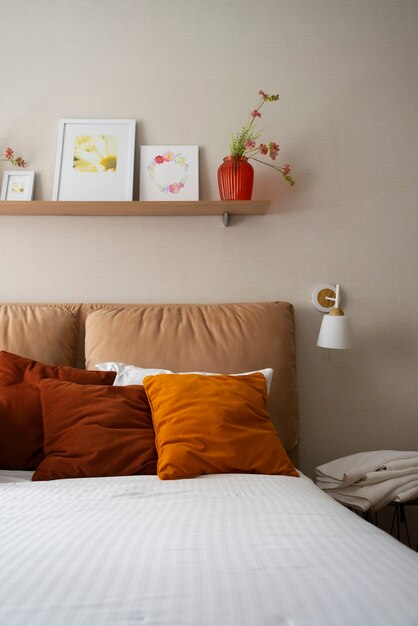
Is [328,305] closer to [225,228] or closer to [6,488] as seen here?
[225,228]

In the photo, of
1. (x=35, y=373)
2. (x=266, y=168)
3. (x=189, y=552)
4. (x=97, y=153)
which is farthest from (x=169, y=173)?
(x=189, y=552)

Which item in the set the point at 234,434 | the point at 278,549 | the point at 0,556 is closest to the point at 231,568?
the point at 278,549

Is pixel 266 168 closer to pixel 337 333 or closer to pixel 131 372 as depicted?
pixel 337 333

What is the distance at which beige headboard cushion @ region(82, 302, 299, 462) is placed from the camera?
201 centimetres

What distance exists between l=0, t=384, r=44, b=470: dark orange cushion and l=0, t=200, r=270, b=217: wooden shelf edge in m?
0.89

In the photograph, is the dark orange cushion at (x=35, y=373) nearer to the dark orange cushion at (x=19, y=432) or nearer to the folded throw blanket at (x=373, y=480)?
the dark orange cushion at (x=19, y=432)

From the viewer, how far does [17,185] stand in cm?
229

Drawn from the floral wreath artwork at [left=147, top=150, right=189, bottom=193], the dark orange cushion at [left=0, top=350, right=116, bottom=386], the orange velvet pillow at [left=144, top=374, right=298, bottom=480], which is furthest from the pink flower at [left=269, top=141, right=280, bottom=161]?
the dark orange cushion at [left=0, top=350, right=116, bottom=386]

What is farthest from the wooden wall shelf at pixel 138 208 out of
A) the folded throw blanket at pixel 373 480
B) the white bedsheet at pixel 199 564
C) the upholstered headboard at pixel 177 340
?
the white bedsheet at pixel 199 564

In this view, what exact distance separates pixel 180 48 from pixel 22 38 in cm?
77

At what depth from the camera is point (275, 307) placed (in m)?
2.14

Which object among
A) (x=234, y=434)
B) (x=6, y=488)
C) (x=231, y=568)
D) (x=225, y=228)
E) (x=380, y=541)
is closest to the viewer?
(x=231, y=568)

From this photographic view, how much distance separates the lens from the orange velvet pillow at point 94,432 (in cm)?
152

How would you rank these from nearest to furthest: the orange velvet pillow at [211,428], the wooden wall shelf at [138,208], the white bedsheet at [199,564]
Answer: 1. the white bedsheet at [199,564]
2. the orange velvet pillow at [211,428]
3. the wooden wall shelf at [138,208]
